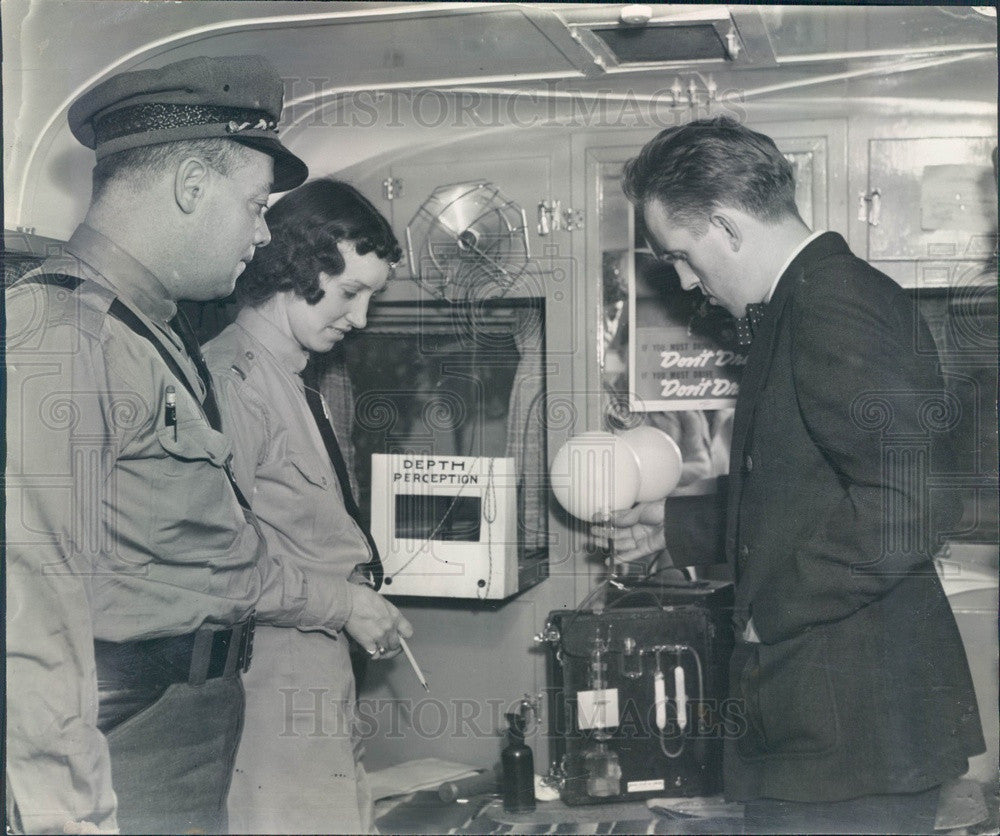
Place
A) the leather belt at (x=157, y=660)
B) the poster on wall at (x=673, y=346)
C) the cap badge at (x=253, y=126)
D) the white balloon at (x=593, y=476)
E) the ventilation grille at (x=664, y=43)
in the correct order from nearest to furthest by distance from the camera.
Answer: the leather belt at (x=157, y=660)
the cap badge at (x=253, y=126)
the ventilation grille at (x=664, y=43)
the white balloon at (x=593, y=476)
the poster on wall at (x=673, y=346)

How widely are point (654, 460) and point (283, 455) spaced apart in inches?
37.6

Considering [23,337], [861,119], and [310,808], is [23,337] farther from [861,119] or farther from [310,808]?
[861,119]

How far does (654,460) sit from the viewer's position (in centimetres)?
267

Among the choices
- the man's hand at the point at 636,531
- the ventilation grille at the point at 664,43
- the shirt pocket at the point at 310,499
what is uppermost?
the ventilation grille at the point at 664,43

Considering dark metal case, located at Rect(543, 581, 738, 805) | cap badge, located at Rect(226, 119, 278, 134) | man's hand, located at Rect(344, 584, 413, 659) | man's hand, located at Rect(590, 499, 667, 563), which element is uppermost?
cap badge, located at Rect(226, 119, 278, 134)

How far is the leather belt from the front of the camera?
2.21 meters

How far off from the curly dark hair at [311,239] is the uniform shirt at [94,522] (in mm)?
267

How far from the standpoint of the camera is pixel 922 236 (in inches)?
102

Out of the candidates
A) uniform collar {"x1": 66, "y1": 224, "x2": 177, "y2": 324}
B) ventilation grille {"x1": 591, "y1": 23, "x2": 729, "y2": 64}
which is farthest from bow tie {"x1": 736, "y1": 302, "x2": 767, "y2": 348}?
uniform collar {"x1": 66, "y1": 224, "x2": 177, "y2": 324}

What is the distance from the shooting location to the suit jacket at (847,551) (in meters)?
2.40

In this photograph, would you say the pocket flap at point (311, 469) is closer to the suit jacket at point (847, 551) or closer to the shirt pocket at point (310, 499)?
the shirt pocket at point (310, 499)

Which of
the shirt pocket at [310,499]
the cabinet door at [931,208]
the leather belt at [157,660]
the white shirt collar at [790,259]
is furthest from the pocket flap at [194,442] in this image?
the cabinet door at [931,208]

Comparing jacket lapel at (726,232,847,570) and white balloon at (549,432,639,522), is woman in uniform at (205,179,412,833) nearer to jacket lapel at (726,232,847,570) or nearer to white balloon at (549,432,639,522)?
white balloon at (549,432,639,522)

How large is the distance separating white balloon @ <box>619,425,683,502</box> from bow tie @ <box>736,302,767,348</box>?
33 cm
